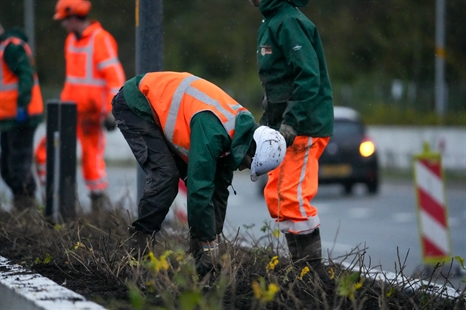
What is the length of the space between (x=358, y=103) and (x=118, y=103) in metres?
24.6

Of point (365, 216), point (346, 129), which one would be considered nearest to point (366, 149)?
point (346, 129)

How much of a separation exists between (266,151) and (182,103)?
20.6 inches

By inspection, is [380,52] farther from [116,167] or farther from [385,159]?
[116,167]

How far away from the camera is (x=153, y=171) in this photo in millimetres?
4828

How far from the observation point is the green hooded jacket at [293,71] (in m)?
5.17

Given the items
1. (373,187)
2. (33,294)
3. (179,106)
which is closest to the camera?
(33,294)

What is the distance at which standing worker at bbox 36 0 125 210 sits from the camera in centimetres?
829

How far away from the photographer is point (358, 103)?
29109mm

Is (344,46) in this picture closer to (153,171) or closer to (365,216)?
(365,216)

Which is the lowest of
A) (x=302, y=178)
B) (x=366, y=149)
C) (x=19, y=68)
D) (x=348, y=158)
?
(x=348, y=158)

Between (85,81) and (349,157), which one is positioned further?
(349,157)

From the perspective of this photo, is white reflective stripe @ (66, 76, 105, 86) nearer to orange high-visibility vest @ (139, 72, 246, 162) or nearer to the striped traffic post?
the striped traffic post

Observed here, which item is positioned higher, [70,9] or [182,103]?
[70,9]

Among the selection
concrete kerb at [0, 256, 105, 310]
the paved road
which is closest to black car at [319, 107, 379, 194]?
the paved road
